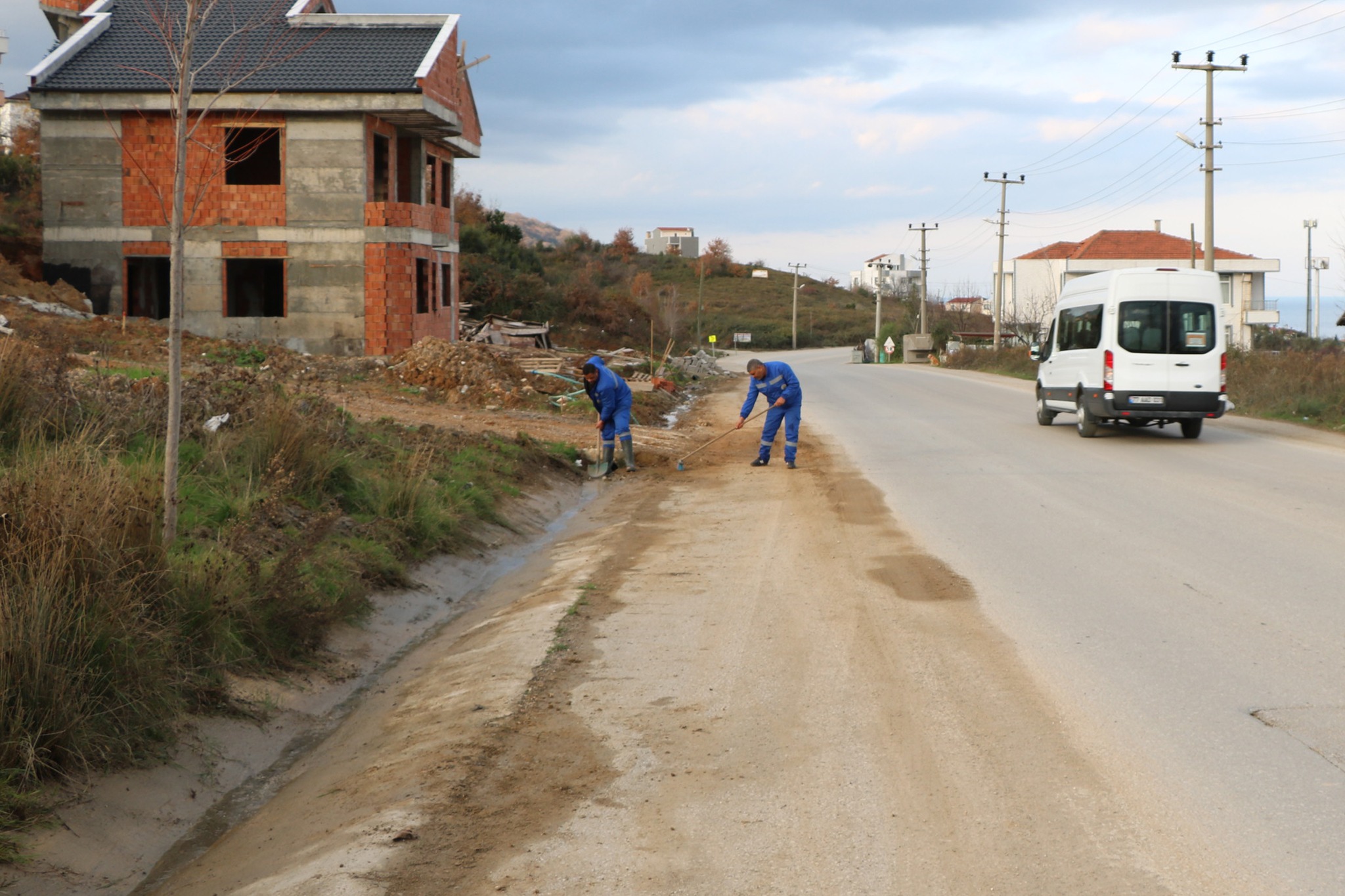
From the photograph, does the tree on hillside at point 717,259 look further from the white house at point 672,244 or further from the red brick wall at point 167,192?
the red brick wall at point 167,192

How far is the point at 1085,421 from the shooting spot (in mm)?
17766

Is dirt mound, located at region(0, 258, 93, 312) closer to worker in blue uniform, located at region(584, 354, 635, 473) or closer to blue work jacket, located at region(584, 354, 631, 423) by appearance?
worker in blue uniform, located at region(584, 354, 635, 473)

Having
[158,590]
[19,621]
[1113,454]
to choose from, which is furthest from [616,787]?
[1113,454]

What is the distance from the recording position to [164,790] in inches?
197

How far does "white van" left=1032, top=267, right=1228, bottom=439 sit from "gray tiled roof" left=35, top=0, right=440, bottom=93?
17825 mm

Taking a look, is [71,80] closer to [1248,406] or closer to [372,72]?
[372,72]

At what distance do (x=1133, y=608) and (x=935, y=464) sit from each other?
7.70m

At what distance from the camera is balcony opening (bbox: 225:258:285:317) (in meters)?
33.6

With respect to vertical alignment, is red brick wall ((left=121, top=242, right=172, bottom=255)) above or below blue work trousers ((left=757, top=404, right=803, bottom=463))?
above

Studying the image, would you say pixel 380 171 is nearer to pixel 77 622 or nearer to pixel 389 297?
pixel 389 297

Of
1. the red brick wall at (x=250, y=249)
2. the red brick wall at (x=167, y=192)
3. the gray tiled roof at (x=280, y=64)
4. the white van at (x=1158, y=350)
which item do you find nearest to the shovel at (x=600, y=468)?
the white van at (x=1158, y=350)

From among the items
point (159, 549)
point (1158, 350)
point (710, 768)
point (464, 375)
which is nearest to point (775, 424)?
point (1158, 350)

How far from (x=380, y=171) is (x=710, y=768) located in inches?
1197

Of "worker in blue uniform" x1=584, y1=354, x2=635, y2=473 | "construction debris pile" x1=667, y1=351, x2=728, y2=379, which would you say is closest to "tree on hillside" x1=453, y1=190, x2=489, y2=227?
"construction debris pile" x1=667, y1=351, x2=728, y2=379
